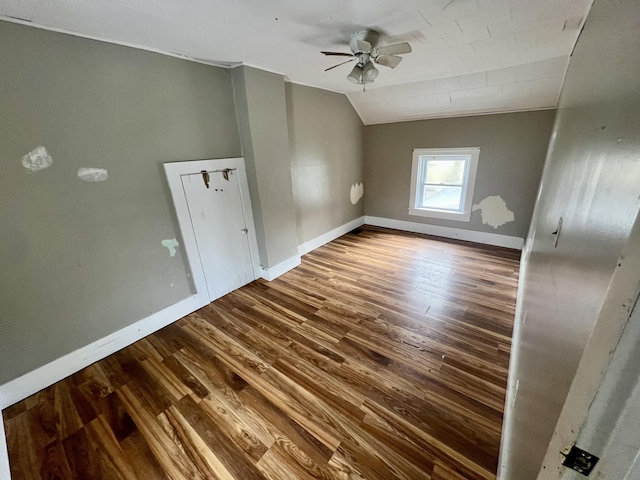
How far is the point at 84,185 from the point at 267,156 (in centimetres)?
171

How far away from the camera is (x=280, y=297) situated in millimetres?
2941

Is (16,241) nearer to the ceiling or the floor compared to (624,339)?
nearer to the floor

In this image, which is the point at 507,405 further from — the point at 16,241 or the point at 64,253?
the point at 16,241

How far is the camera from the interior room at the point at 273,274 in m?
0.66

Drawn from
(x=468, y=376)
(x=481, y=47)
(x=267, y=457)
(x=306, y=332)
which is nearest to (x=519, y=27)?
(x=481, y=47)

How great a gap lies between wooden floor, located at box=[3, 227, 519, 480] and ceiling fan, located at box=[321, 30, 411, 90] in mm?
2302

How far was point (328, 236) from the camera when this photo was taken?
4551mm

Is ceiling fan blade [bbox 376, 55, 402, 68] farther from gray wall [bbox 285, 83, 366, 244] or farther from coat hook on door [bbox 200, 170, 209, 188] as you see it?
coat hook on door [bbox 200, 170, 209, 188]

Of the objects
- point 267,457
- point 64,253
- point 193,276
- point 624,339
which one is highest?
point 624,339

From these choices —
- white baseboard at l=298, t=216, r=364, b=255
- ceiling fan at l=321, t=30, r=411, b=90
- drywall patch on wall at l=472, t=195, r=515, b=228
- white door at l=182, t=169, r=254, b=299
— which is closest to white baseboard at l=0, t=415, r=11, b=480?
white door at l=182, t=169, r=254, b=299

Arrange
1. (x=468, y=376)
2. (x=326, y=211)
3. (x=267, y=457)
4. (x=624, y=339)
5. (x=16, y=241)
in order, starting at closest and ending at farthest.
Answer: (x=624, y=339) < (x=267, y=457) < (x=16, y=241) < (x=468, y=376) < (x=326, y=211)

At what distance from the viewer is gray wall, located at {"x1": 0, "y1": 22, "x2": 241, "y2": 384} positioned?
64.5 inches

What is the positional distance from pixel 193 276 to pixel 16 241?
4.19 feet

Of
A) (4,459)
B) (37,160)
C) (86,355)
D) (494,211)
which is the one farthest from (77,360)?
(494,211)
